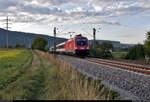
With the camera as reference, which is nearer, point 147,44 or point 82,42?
point 82,42

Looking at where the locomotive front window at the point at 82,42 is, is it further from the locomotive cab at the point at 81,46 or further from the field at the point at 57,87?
the field at the point at 57,87

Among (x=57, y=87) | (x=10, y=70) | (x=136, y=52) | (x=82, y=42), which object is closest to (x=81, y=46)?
(x=82, y=42)

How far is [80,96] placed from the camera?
5.48 m

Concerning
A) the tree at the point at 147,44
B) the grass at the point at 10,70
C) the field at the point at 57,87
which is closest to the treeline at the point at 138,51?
the tree at the point at 147,44

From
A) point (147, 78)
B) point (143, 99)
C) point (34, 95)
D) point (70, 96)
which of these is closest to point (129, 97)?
point (143, 99)

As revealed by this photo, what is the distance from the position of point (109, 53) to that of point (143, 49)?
6.14 meters

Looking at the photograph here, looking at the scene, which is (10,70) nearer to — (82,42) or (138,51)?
(82,42)

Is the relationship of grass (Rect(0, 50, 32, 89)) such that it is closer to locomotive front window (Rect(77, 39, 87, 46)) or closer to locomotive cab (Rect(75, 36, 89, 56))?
locomotive cab (Rect(75, 36, 89, 56))

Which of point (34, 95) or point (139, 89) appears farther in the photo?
point (139, 89)

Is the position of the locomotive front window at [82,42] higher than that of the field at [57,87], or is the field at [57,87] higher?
the locomotive front window at [82,42]

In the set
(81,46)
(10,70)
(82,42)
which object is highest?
(82,42)

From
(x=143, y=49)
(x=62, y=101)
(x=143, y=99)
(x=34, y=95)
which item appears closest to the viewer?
(x=62, y=101)

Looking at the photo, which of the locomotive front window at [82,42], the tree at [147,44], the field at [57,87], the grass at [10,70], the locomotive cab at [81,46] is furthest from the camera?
the tree at [147,44]

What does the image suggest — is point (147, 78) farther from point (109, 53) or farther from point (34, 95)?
point (109, 53)
